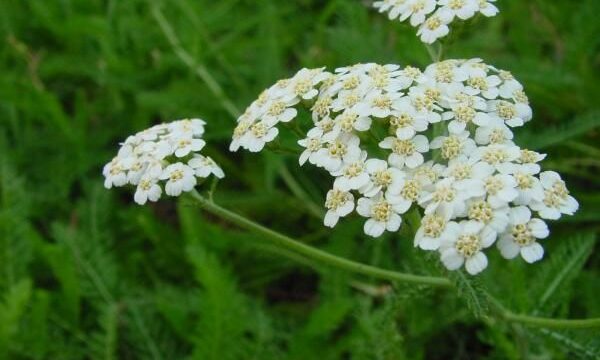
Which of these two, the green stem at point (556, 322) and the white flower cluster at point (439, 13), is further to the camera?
the white flower cluster at point (439, 13)

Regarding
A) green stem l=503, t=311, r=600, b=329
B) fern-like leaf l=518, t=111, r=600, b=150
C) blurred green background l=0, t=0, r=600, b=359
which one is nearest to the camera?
green stem l=503, t=311, r=600, b=329

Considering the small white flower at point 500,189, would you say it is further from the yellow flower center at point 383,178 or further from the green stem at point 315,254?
the green stem at point 315,254

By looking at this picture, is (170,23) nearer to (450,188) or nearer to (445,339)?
(445,339)

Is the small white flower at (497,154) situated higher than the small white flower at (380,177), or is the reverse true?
the small white flower at (380,177)

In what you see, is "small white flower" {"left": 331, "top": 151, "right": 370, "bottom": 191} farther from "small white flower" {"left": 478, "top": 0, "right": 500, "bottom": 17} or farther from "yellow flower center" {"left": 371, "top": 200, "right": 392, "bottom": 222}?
"small white flower" {"left": 478, "top": 0, "right": 500, "bottom": 17}

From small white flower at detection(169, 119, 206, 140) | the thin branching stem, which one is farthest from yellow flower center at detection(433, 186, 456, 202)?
the thin branching stem

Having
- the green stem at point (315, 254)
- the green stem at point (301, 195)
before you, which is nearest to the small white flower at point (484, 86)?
the green stem at point (315, 254)
